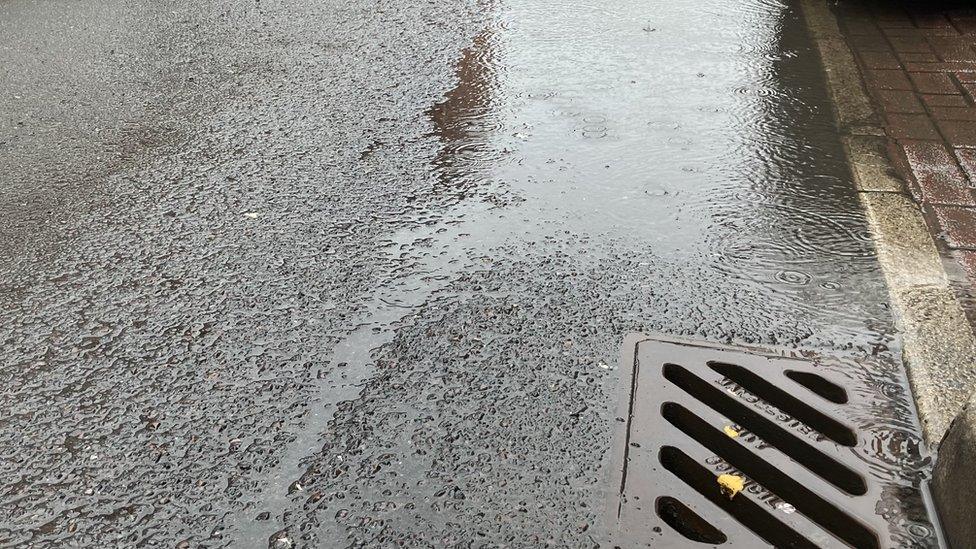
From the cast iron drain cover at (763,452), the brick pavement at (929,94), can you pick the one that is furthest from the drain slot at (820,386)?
the brick pavement at (929,94)

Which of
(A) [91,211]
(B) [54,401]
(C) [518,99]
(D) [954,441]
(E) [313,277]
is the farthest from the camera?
(C) [518,99]

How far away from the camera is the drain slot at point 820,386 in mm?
2590

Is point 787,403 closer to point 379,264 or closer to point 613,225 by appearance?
point 613,225

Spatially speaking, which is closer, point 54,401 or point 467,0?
point 54,401

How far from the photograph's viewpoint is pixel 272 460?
2354 millimetres

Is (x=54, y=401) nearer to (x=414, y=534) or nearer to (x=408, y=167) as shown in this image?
(x=414, y=534)

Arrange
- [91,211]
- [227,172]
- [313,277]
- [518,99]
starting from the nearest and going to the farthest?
1. [313,277]
2. [91,211]
3. [227,172]
4. [518,99]

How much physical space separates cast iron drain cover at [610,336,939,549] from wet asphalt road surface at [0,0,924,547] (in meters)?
0.10

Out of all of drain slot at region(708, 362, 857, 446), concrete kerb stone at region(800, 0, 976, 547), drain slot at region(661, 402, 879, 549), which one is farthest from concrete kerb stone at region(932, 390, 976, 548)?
drain slot at region(708, 362, 857, 446)

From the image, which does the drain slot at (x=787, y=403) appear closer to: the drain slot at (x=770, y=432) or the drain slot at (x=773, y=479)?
the drain slot at (x=770, y=432)

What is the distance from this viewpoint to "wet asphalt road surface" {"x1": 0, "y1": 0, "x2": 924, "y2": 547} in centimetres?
229

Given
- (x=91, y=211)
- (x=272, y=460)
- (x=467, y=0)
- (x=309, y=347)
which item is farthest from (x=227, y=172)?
(x=467, y=0)

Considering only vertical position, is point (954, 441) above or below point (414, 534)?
above

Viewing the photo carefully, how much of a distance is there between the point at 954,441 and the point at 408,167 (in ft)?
8.09
